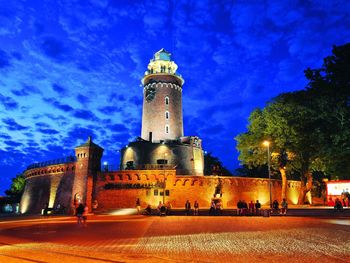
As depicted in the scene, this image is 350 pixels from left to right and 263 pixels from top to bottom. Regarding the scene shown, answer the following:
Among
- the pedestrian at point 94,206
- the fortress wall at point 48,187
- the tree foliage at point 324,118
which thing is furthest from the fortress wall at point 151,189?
the tree foliage at point 324,118

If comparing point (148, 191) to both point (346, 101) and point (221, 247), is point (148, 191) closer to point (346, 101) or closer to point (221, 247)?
point (346, 101)

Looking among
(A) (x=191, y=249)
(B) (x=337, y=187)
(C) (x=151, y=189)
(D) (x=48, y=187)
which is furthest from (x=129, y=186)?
(A) (x=191, y=249)

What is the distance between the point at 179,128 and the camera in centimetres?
5459

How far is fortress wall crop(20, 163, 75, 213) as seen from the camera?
4353 cm

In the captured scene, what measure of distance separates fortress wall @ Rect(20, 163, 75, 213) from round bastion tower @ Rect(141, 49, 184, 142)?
14.5 m

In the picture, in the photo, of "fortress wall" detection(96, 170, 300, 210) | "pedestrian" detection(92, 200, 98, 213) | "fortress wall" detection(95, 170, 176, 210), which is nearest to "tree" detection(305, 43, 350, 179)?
"fortress wall" detection(96, 170, 300, 210)

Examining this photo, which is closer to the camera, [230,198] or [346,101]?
[346,101]

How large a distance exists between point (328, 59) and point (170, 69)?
35669 millimetres

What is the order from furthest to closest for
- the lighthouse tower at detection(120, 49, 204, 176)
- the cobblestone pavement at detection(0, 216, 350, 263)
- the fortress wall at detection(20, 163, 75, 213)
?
the lighthouse tower at detection(120, 49, 204, 176)
the fortress wall at detection(20, 163, 75, 213)
the cobblestone pavement at detection(0, 216, 350, 263)

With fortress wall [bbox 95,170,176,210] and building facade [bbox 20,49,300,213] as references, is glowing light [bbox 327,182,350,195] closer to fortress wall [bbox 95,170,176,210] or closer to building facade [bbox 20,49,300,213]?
building facade [bbox 20,49,300,213]

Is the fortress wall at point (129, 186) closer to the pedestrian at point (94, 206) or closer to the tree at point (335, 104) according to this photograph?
the pedestrian at point (94, 206)

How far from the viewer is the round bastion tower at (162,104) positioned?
175 ft

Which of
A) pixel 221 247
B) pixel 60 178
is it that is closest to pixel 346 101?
pixel 221 247

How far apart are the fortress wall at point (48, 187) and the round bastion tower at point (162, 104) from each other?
14.5 m
